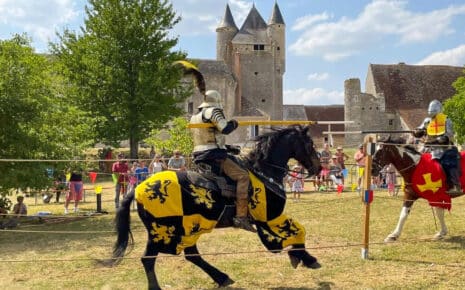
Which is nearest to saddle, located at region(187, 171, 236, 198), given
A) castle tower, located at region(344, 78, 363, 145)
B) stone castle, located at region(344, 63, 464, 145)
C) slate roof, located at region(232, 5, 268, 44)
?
stone castle, located at region(344, 63, 464, 145)

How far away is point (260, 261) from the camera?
733cm

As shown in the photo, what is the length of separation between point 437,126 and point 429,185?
1086mm

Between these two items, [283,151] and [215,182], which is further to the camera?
[283,151]

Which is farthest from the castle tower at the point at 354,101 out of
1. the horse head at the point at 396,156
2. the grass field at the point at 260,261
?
the horse head at the point at 396,156

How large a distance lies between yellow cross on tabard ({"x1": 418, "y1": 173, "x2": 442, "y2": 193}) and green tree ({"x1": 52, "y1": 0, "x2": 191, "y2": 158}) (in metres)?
22.9

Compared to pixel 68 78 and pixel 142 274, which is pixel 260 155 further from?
pixel 68 78

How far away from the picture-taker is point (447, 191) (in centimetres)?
827

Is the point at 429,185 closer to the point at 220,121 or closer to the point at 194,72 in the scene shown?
the point at 220,121

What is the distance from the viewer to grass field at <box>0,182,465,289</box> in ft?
20.5

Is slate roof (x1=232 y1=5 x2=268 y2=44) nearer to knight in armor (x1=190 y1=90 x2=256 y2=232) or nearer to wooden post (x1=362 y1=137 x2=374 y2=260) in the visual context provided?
wooden post (x1=362 y1=137 x2=374 y2=260)

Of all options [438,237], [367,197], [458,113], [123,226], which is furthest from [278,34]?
[123,226]

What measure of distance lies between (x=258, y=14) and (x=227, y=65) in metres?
8.58

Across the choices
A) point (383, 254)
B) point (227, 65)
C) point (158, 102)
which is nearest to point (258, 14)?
point (227, 65)

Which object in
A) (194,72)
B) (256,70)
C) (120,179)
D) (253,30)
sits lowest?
(120,179)
